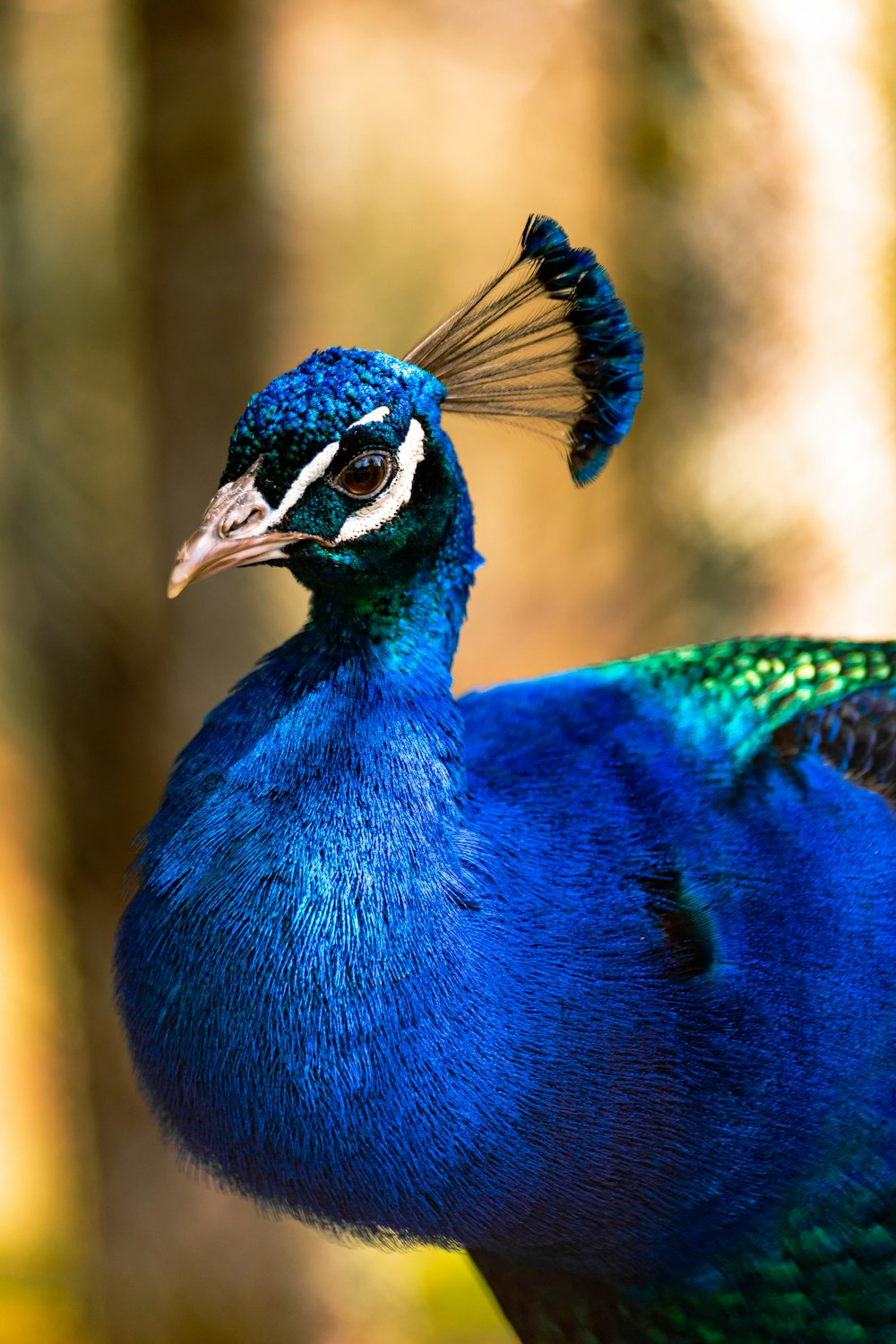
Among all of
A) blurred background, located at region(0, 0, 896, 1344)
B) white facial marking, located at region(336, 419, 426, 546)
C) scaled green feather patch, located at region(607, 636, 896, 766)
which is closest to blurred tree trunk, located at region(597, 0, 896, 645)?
blurred background, located at region(0, 0, 896, 1344)

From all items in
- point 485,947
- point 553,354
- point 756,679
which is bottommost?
point 485,947

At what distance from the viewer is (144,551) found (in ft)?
9.36

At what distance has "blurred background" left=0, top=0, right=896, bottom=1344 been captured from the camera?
2346mm

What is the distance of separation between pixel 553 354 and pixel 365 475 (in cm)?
29

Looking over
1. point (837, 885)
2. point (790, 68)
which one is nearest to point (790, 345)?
point (790, 68)

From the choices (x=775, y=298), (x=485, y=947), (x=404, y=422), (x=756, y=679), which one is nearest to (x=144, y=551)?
(x=775, y=298)

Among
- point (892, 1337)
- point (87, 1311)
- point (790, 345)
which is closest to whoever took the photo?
point (892, 1337)

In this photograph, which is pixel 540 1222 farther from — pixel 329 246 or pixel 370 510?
pixel 329 246

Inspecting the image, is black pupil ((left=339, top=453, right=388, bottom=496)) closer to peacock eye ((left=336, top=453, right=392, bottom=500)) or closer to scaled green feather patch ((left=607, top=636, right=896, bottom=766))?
peacock eye ((left=336, top=453, right=392, bottom=500))

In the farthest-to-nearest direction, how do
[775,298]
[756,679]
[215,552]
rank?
1. [775,298]
2. [756,679]
3. [215,552]

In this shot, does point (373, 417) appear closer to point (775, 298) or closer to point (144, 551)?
point (775, 298)

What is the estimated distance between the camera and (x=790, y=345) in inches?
97.9

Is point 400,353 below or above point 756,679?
above

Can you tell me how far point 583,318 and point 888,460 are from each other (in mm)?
1412
